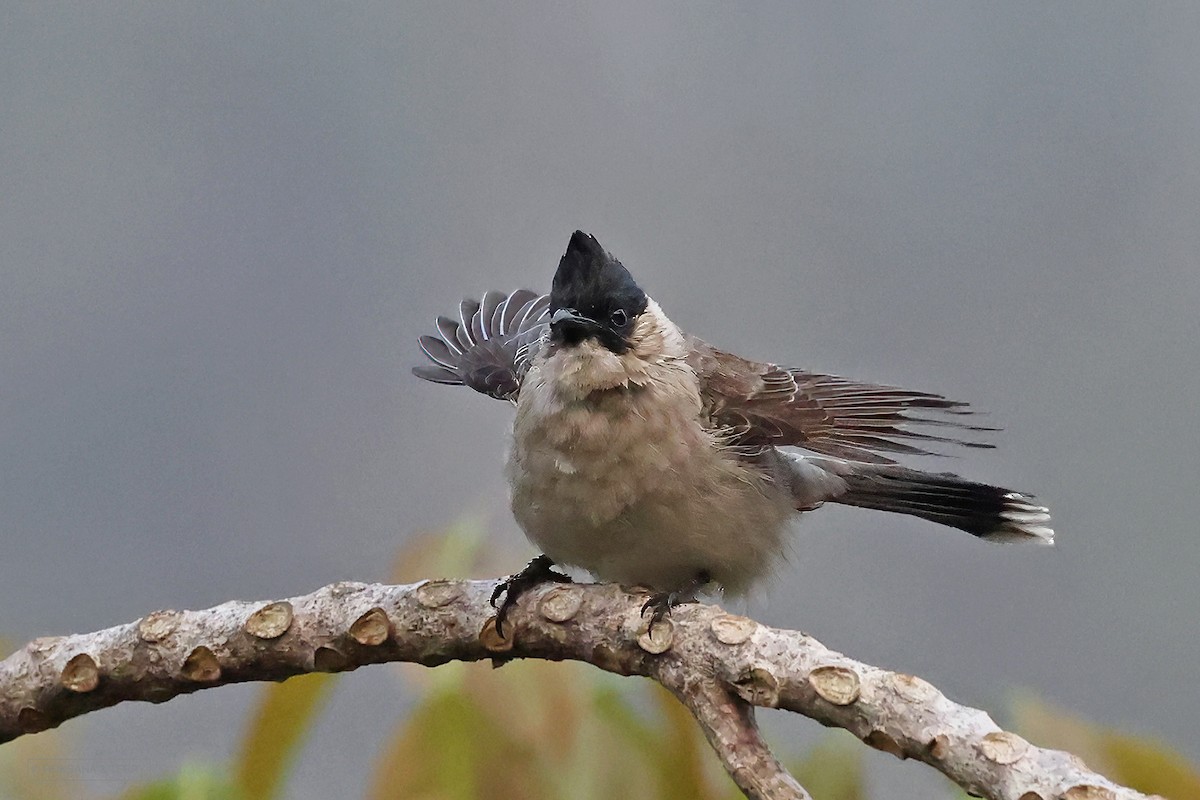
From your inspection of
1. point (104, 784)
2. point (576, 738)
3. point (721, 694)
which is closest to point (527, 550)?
point (576, 738)

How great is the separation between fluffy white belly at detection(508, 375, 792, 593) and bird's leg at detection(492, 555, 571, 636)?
0.09 feet

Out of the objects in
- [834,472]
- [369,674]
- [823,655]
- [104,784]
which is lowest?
[104,784]

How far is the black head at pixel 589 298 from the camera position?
150 cm

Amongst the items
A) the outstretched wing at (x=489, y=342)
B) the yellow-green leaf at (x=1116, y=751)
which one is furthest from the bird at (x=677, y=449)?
the yellow-green leaf at (x=1116, y=751)

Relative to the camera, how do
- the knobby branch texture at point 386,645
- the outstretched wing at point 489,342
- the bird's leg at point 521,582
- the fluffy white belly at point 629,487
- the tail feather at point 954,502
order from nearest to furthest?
the knobby branch texture at point 386,645 < the bird's leg at point 521,582 < the fluffy white belly at point 629,487 < the tail feather at point 954,502 < the outstretched wing at point 489,342

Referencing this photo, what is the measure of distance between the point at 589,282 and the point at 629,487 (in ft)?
0.94

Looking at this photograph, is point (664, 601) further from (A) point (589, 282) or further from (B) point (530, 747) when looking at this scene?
(B) point (530, 747)

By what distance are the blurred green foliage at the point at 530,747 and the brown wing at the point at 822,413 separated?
1.91 feet

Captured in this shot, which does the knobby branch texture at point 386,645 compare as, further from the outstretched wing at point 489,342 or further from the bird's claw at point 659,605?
the outstretched wing at point 489,342

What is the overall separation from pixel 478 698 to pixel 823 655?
3.32 feet

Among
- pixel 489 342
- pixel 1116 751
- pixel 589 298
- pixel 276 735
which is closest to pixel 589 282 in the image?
pixel 589 298

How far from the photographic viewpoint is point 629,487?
1.45 meters

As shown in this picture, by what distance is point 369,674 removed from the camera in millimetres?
2463

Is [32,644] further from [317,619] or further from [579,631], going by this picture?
[579,631]
